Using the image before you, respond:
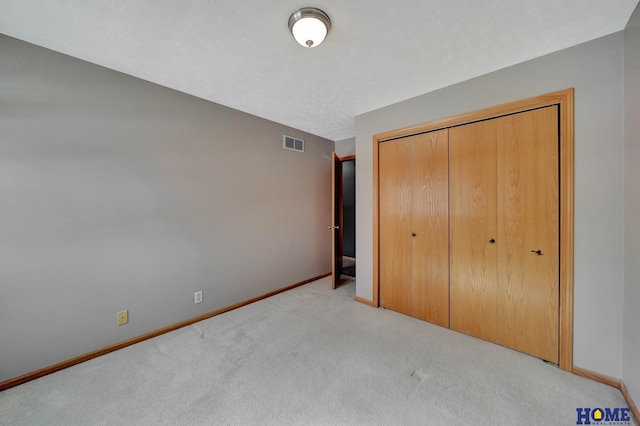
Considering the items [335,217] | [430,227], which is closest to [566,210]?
[430,227]

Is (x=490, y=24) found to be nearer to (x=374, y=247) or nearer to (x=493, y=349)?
(x=374, y=247)

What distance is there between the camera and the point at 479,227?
84.6 inches

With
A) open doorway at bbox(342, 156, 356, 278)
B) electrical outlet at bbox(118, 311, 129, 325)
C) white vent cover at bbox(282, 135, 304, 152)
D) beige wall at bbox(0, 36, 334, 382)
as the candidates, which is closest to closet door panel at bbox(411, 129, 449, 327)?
white vent cover at bbox(282, 135, 304, 152)

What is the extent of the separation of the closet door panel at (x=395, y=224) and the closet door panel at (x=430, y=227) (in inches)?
2.8

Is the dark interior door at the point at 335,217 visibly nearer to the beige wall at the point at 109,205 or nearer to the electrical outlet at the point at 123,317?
the beige wall at the point at 109,205

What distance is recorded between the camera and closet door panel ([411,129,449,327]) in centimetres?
235

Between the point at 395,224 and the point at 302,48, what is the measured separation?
197 centimetres

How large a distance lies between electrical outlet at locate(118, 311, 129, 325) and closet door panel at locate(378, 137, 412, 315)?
2.61 metres

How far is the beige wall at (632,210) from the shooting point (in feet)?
4.54

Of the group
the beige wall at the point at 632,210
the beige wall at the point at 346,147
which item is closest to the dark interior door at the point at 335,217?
the beige wall at the point at 346,147

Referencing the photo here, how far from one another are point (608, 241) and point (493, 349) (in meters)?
1.18

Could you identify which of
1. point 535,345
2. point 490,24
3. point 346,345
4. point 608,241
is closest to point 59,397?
point 346,345

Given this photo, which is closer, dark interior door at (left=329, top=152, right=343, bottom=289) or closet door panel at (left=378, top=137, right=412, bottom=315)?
closet door panel at (left=378, top=137, right=412, bottom=315)

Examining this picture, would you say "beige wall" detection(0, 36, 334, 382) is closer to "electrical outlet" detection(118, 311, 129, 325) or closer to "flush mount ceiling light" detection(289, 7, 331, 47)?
"electrical outlet" detection(118, 311, 129, 325)
